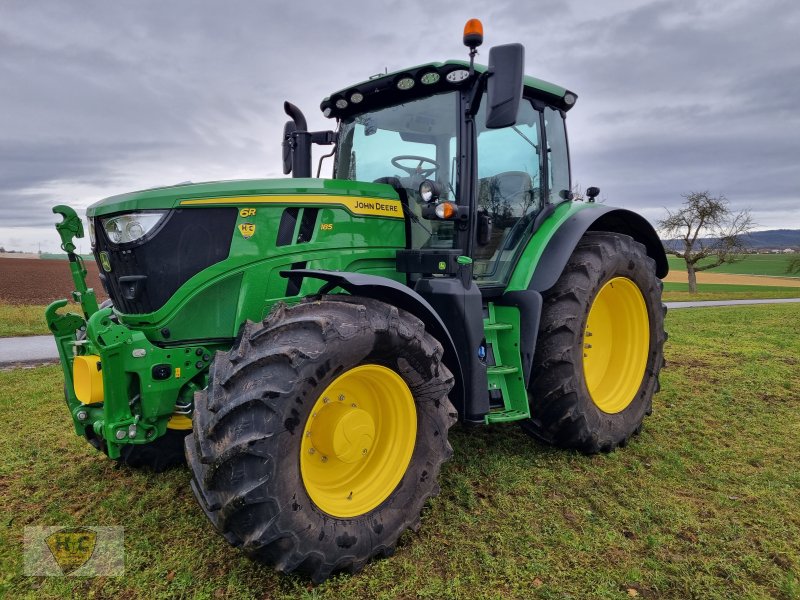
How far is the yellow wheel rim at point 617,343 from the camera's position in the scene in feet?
13.8

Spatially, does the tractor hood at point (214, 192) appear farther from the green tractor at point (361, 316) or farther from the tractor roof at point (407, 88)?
the tractor roof at point (407, 88)

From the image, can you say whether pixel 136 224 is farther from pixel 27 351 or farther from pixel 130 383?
pixel 27 351

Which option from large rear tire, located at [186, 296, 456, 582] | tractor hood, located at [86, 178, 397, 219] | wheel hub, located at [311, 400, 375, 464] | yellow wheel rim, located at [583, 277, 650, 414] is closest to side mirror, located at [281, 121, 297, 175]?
tractor hood, located at [86, 178, 397, 219]

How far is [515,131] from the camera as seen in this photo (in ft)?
12.7

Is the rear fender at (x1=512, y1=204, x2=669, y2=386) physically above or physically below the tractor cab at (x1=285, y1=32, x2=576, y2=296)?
below

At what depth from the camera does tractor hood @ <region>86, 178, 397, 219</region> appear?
272 cm

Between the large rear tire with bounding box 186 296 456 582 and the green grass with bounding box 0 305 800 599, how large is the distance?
23cm

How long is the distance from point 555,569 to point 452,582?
0.48 m

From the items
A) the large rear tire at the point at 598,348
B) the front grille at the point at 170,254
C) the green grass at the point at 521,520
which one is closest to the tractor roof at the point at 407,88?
the large rear tire at the point at 598,348

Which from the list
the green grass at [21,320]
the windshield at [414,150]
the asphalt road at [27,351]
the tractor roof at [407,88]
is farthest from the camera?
the green grass at [21,320]

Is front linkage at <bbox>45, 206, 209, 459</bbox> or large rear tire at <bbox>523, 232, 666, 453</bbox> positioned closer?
front linkage at <bbox>45, 206, 209, 459</bbox>

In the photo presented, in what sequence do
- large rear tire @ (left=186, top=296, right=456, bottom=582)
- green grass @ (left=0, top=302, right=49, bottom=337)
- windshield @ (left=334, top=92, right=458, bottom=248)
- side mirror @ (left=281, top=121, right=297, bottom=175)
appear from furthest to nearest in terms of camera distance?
1. green grass @ (left=0, top=302, right=49, bottom=337)
2. side mirror @ (left=281, top=121, right=297, bottom=175)
3. windshield @ (left=334, top=92, right=458, bottom=248)
4. large rear tire @ (left=186, top=296, right=456, bottom=582)

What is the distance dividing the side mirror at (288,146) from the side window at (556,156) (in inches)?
73.2

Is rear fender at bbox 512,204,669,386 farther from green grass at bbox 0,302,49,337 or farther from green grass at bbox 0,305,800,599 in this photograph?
green grass at bbox 0,302,49,337
